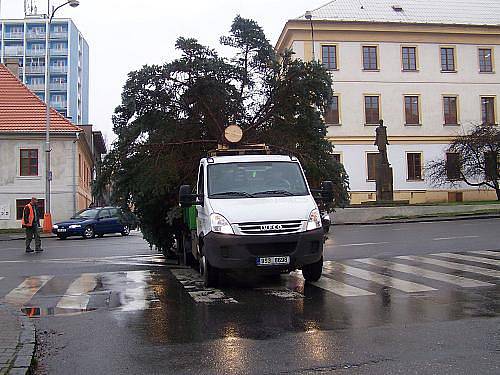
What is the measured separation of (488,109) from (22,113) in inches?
1416

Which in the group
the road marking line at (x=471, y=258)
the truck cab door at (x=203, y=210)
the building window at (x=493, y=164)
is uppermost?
the building window at (x=493, y=164)

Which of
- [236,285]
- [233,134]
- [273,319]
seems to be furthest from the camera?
[233,134]

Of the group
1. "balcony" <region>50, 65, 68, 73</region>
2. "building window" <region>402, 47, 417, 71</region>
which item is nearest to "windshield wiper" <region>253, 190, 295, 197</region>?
A: "building window" <region>402, 47, 417, 71</region>

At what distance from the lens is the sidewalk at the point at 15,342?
561cm

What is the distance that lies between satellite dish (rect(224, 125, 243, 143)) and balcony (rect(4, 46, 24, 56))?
305ft

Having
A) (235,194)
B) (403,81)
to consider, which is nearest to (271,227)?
(235,194)

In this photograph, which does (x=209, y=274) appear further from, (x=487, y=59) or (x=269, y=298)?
(x=487, y=59)

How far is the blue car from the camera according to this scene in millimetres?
30266

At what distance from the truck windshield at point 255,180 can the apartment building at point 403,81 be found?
119 feet

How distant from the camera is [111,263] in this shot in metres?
16.1

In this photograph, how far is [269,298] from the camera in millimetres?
9492

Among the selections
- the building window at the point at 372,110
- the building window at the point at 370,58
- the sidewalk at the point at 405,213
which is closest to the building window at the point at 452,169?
the building window at the point at 372,110

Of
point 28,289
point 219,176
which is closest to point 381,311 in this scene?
point 219,176

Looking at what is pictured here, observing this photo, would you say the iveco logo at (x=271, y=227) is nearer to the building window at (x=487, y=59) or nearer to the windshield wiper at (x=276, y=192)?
the windshield wiper at (x=276, y=192)
